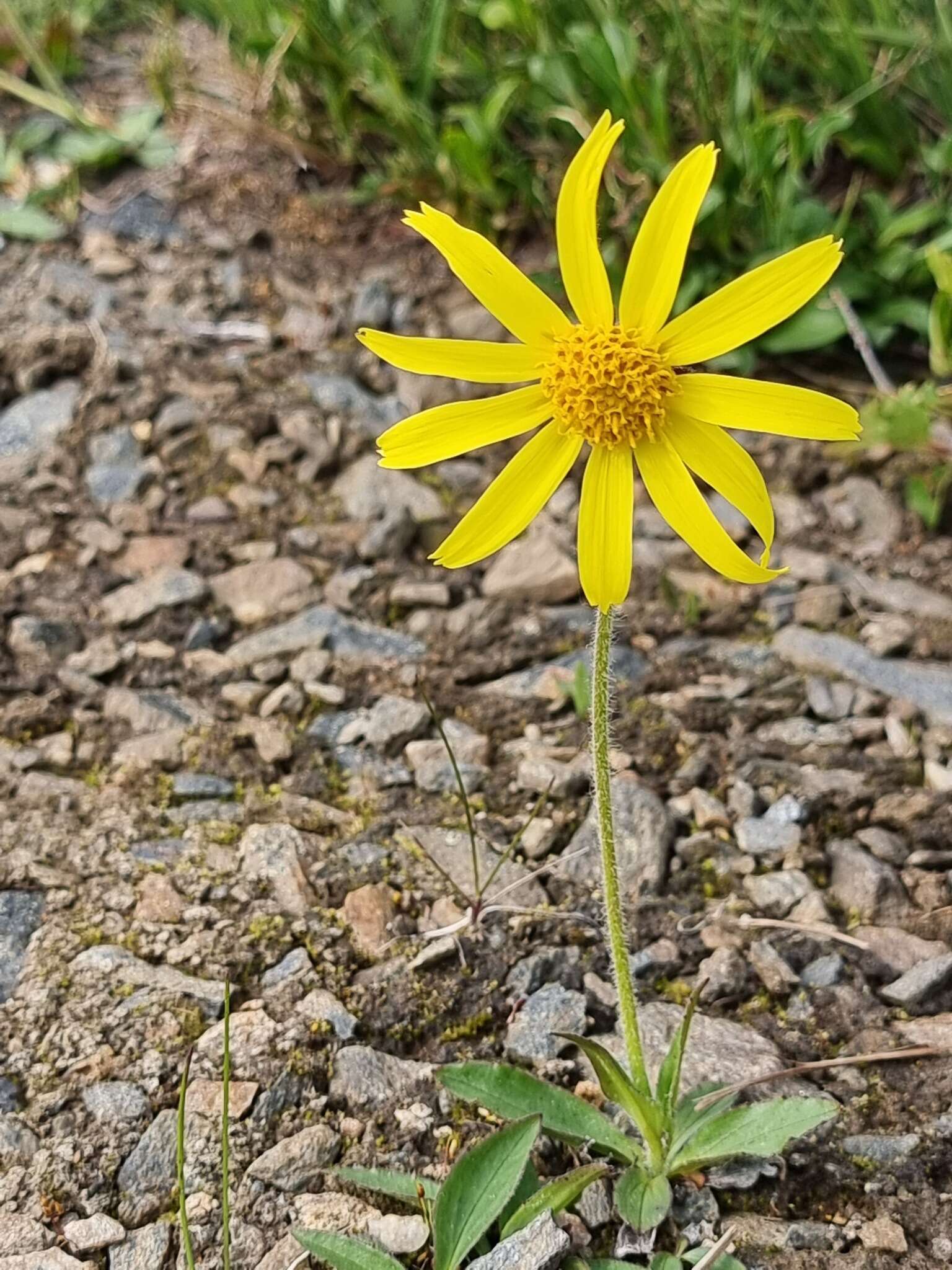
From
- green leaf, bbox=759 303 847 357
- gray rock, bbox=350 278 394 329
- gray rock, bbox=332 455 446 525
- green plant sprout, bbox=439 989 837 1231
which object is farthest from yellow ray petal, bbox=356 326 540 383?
gray rock, bbox=350 278 394 329

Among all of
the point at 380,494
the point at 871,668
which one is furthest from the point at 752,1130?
the point at 380,494

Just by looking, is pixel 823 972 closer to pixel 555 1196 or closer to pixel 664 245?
pixel 555 1196

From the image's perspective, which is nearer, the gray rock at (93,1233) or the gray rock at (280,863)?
the gray rock at (93,1233)

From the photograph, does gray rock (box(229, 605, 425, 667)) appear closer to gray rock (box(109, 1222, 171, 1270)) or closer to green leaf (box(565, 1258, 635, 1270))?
gray rock (box(109, 1222, 171, 1270))

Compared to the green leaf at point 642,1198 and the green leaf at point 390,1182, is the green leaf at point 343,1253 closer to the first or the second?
the green leaf at point 390,1182

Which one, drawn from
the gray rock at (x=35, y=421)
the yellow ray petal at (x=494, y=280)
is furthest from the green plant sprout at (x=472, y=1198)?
the gray rock at (x=35, y=421)
